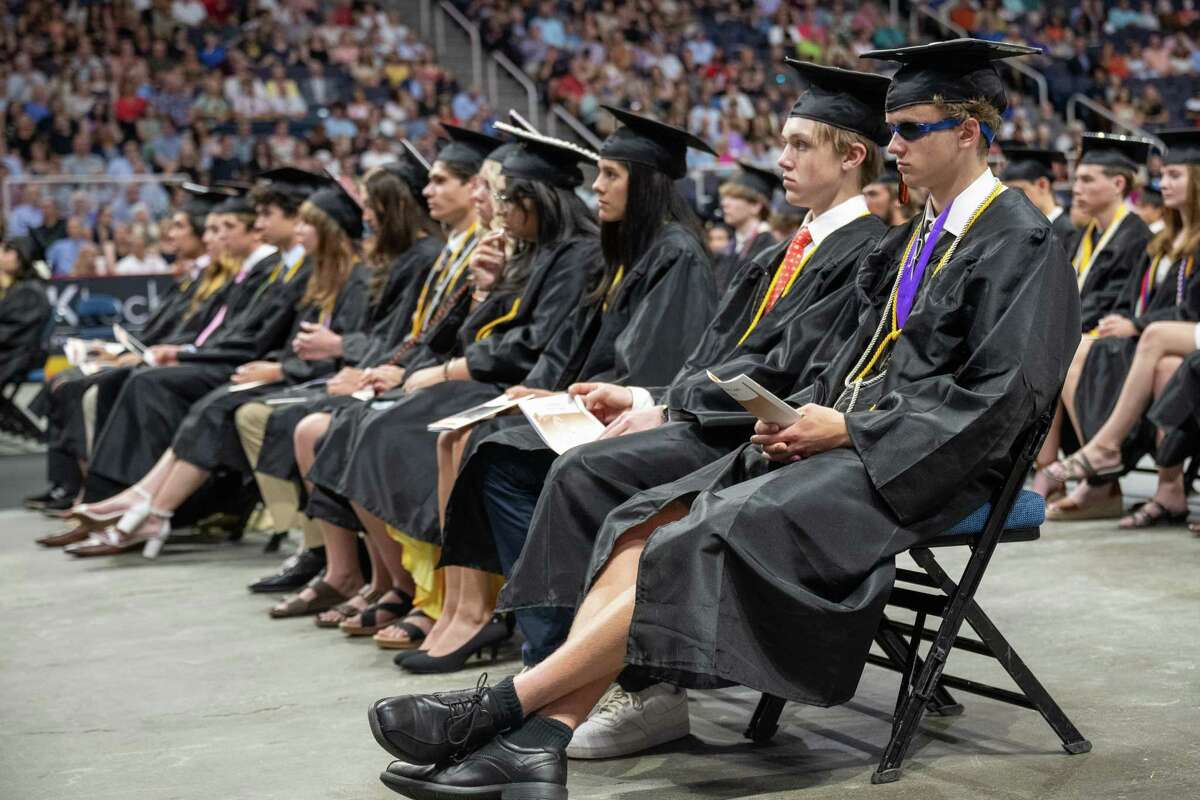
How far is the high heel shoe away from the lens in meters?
4.41

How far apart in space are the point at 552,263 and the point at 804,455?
6.72 ft

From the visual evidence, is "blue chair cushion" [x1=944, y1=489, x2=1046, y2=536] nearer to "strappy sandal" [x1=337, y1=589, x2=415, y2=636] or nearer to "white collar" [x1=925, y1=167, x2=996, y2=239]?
"white collar" [x1=925, y1=167, x2=996, y2=239]

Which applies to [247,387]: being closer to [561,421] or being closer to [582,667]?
[561,421]

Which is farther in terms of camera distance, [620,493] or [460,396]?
[460,396]

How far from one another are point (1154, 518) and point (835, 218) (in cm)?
292

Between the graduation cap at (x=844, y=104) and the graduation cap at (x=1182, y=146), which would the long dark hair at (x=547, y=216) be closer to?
the graduation cap at (x=844, y=104)

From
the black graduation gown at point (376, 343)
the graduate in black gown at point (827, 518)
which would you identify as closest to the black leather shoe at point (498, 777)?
the graduate in black gown at point (827, 518)

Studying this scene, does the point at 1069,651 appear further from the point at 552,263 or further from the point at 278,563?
the point at 278,563

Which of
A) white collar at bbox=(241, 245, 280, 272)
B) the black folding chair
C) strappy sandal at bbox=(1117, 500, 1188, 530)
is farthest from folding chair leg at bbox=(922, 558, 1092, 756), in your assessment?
white collar at bbox=(241, 245, 280, 272)

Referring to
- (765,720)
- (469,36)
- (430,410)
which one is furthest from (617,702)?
(469,36)

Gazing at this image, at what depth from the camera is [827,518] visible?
3100 millimetres

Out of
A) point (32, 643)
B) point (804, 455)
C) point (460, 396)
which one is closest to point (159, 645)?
point (32, 643)

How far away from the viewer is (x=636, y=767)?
344cm

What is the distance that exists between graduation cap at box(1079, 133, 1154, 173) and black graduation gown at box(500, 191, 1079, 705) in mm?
3943
